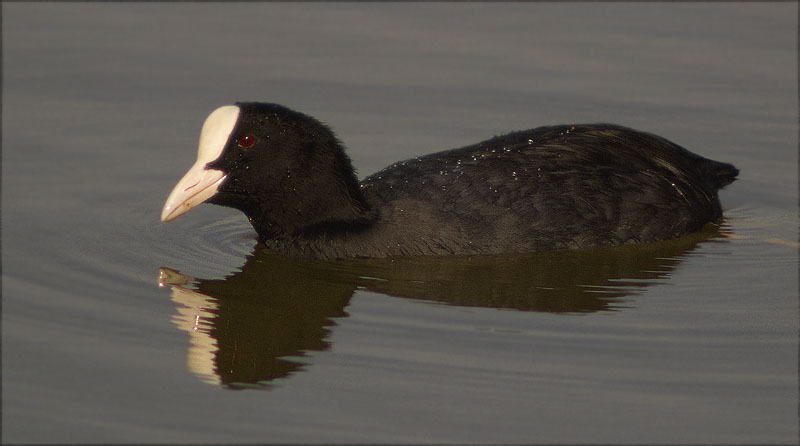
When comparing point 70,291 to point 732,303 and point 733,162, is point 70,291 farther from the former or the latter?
point 733,162

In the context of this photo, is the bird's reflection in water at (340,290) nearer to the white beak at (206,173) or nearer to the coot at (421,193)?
the coot at (421,193)

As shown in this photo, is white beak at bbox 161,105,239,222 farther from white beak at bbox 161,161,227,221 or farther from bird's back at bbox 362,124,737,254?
bird's back at bbox 362,124,737,254

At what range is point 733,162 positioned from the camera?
9.92 metres

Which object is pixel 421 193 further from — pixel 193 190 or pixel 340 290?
pixel 193 190

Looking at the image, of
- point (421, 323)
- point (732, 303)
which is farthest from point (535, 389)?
point (732, 303)

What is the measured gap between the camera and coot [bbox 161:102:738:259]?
7.79 metres

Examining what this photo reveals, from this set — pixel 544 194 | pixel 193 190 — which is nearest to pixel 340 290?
pixel 193 190

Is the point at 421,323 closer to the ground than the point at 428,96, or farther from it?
closer to the ground

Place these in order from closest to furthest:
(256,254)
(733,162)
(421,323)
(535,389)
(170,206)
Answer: (535,389) → (421,323) → (170,206) → (256,254) → (733,162)

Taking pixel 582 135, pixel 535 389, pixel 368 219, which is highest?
pixel 582 135

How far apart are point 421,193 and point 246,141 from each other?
0.98m

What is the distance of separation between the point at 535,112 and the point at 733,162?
1.50 metres

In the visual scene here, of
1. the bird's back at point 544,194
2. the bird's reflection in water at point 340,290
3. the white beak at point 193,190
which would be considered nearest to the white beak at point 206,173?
the white beak at point 193,190

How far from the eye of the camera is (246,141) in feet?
25.5
